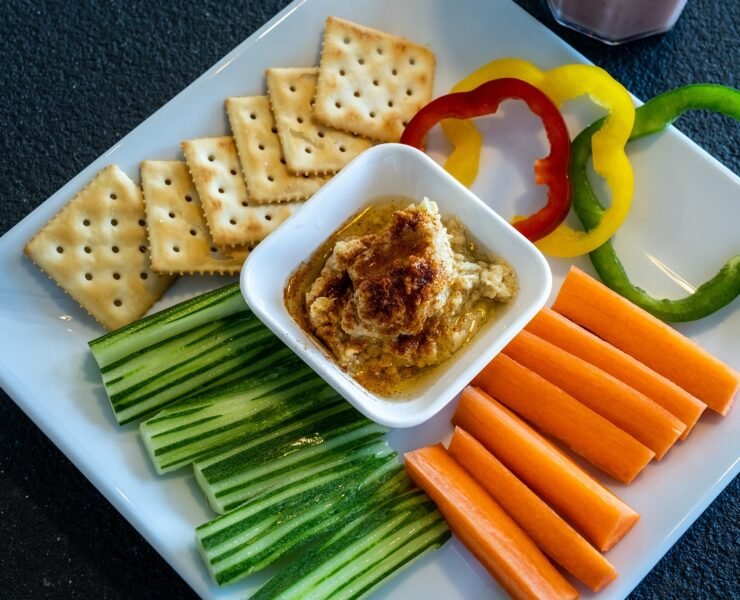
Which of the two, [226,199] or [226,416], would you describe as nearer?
[226,416]

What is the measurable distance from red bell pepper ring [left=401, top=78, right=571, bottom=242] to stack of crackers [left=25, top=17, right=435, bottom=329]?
12 cm

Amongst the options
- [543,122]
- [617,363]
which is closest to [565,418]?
[617,363]

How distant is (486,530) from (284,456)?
0.67m

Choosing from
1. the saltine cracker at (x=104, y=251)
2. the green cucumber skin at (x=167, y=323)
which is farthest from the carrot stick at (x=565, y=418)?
the saltine cracker at (x=104, y=251)

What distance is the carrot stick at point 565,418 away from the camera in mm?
2752

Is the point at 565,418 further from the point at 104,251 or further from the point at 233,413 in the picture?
the point at 104,251

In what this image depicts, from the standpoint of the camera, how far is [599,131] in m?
3.05

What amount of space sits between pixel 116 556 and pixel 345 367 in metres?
1.05

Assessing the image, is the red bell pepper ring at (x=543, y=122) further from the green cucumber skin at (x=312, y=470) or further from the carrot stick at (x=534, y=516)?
the green cucumber skin at (x=312, y=470)

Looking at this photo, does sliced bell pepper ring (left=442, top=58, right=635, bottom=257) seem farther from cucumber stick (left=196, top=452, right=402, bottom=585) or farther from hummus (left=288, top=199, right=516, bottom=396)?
cucumber stick (left=196, top=452, right=402, bottom=585)

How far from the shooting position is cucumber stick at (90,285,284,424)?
2826 mm

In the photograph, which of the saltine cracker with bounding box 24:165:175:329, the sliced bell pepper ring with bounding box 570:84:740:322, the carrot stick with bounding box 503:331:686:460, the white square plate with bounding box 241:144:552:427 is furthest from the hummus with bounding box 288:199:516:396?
the saltine cracker with bounding box 24:165:175:329

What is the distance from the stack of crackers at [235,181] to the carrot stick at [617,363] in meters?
0.87

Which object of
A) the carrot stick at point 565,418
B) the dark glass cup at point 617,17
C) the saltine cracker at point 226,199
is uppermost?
the dark glass cup at point 617,17
